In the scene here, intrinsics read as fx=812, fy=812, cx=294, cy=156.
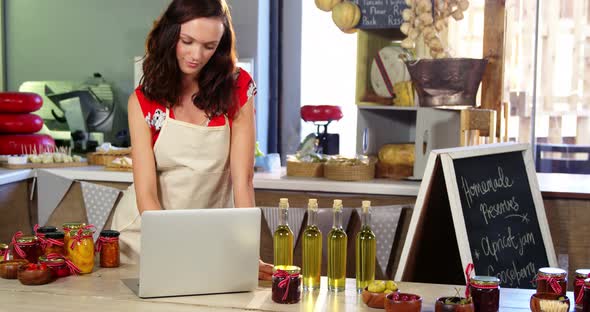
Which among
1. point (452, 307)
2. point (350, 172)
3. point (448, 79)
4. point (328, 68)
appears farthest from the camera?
point (328, 68)

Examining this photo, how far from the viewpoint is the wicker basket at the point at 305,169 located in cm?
368

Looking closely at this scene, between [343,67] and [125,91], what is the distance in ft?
4.42

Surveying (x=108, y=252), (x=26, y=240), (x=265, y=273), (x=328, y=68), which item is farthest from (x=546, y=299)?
(x=328, y=68)

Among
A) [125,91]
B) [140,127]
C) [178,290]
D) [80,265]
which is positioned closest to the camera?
[178,290]

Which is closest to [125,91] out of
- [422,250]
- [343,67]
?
[343,67]

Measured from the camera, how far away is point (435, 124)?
3.43 m

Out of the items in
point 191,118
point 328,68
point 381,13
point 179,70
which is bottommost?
point 191,118

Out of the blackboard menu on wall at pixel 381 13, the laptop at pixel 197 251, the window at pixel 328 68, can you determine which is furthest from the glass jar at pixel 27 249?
the window at pixel 328 68

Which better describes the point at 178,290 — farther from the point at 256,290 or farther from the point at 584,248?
the point at 584,248

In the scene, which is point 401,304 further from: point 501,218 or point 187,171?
point 187,171

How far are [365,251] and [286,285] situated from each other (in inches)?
8.8

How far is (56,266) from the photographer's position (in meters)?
2.16

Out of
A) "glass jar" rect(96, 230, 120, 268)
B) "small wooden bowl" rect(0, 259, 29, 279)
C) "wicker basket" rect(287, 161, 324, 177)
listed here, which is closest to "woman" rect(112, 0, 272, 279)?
"glass jar" rect(96, 230, 120, 268)

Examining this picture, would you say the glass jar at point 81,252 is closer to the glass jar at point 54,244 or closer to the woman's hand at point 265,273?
the glass jar at point 54,244
